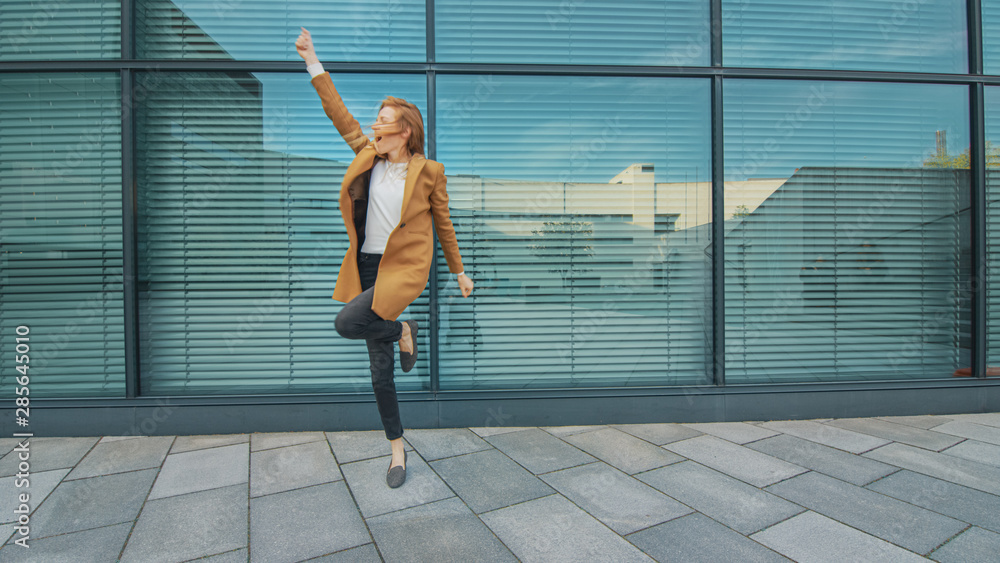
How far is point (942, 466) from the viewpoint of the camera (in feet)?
9.18

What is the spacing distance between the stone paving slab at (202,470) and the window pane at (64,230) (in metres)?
1.14

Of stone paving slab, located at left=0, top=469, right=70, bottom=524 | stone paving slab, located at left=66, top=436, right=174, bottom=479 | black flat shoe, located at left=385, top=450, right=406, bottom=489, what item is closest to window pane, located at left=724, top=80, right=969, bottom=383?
black flat shoe, located at left=385, top=450, right=406, bottom=489

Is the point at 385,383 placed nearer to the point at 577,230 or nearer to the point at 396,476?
the point at 396,476

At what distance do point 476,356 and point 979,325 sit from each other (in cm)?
415

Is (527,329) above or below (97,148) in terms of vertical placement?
below

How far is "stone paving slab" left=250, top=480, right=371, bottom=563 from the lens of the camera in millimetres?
1979

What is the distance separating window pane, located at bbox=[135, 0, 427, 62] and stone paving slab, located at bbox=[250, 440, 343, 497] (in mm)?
2839

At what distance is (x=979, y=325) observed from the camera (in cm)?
397

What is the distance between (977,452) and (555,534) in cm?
291

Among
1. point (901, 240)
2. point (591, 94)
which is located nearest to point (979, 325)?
point (901, 240)

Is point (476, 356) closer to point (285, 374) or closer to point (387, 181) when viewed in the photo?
point (285, 374)

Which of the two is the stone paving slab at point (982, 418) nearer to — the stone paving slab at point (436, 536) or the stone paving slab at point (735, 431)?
the stone paving slab at point (735, 431)

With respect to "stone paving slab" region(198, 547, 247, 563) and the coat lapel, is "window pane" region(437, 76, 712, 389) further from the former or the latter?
"stone paving slab" region(198, 547, 247, 563)

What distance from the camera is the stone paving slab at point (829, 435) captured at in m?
3.13
